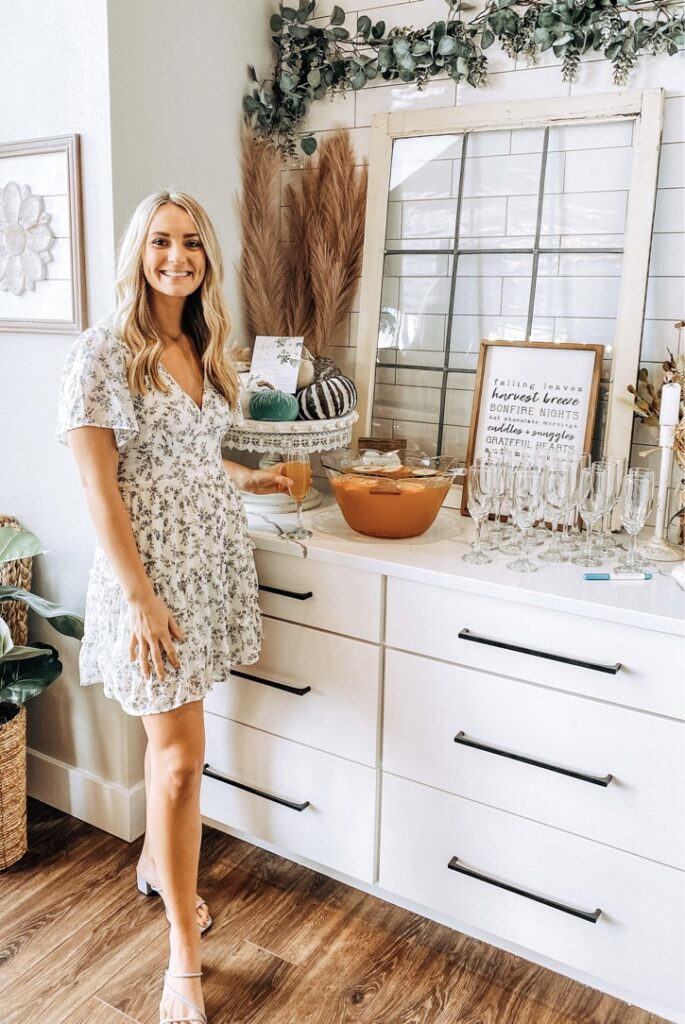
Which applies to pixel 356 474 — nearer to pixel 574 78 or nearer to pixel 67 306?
pixel 67 306

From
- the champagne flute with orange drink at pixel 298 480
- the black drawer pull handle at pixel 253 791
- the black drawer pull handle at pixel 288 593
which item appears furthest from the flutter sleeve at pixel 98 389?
the black drawer pull handle at pixel 253 791

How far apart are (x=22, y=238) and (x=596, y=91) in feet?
4.82

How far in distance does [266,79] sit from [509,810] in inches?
81.3

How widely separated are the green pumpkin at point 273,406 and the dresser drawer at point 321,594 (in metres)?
0.36

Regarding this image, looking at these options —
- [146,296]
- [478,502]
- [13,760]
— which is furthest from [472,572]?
[13,760]

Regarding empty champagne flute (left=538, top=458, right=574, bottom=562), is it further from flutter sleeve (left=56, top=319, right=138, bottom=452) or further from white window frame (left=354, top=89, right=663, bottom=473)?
flutter sleeve (left=56, top=319, right=138, bottom=452)

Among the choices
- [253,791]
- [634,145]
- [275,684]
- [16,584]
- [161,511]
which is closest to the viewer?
[161,511]

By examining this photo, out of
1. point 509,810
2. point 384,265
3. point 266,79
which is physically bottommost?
point 509,810

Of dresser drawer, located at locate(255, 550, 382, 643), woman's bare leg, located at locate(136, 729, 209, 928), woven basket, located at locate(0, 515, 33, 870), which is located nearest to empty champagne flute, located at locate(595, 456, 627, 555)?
dresser drawer, located at locate(255, 550, 382, 643)

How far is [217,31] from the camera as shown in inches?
88.7

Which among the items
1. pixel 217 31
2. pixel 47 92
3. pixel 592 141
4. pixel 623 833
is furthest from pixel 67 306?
pixel 623 833

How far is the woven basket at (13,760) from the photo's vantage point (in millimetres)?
2184

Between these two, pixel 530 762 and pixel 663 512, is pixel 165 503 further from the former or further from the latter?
pixel 663 512

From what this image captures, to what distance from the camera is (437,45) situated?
216 centimetres
